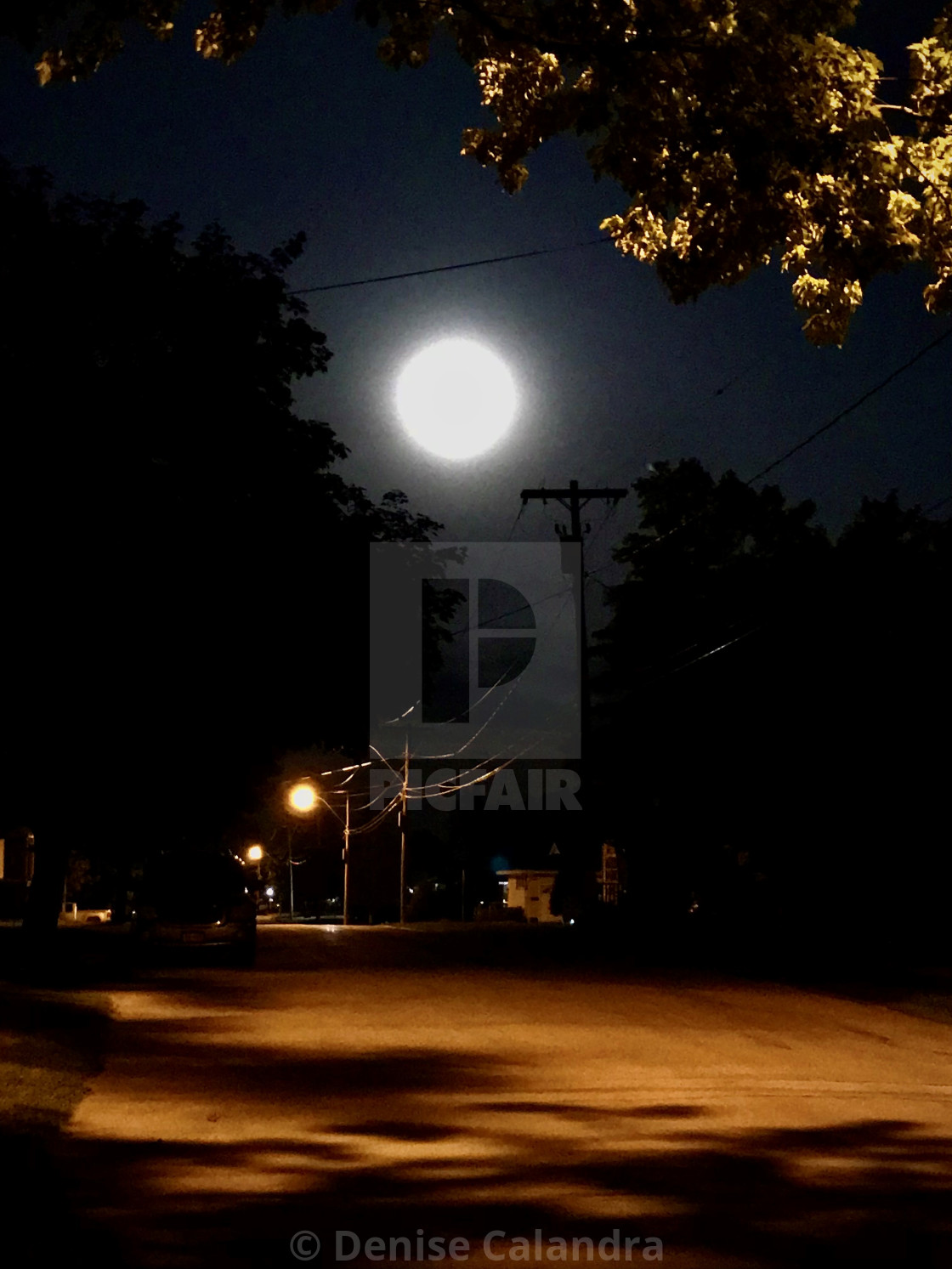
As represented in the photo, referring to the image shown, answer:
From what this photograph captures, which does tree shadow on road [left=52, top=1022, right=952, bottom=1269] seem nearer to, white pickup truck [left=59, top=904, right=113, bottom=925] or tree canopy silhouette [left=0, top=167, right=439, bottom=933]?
tree canopy silhouette [left=0, top=167, right=439, bottom=933]

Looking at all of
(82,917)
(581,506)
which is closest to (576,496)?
(581,506)

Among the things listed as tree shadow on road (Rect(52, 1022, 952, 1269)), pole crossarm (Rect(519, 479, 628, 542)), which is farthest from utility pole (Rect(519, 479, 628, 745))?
tree shadow on road (Rect(52, 1022, 952, 1269))

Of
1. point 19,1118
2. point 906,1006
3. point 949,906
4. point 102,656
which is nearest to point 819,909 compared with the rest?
point 949,906

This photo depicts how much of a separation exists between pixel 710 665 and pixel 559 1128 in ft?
85.5

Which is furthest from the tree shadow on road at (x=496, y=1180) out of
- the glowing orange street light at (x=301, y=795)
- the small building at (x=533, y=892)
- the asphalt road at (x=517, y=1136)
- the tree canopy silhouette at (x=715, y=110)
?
the small building at (x=533, y=892)

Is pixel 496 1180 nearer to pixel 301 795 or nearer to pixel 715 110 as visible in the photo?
pixel 715 110

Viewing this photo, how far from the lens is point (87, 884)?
2712 inches

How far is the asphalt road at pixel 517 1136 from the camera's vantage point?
7.05 m

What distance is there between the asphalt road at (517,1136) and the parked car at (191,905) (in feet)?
17.5

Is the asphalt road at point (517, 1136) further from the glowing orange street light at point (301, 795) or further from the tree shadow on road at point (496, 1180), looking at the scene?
the glowing orange street light at point (301, 795)

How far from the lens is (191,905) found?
24078 mm

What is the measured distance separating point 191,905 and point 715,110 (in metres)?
17.5

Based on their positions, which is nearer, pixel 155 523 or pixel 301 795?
pixel 155 523

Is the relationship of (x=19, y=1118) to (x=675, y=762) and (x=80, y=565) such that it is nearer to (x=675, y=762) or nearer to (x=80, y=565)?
(x=80, y=565)
